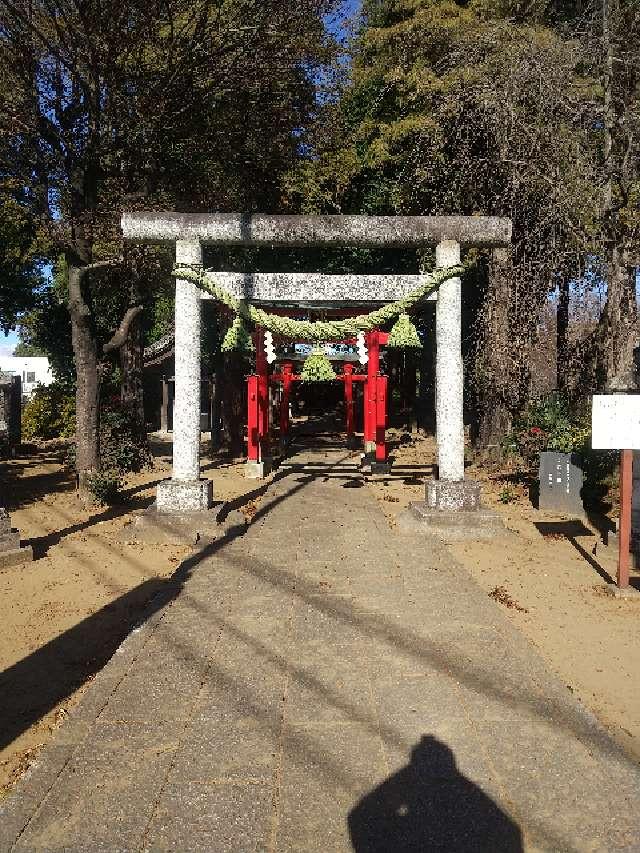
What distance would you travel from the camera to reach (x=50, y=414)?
69.4 feet

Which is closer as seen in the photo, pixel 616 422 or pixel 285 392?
pixel 616 422

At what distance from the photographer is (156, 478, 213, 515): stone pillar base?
7543 millimetres

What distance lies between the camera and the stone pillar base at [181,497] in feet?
24.7

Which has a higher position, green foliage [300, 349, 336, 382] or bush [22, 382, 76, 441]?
green foliage [300, 349, 336, 382]

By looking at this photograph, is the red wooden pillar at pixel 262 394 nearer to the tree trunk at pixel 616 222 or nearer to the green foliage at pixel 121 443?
the green foliage at pixel 121 443

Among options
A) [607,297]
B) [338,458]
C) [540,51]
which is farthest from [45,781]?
[338,458]

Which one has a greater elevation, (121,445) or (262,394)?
(262,394)

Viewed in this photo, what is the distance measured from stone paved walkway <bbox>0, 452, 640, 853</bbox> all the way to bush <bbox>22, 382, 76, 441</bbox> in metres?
18.2

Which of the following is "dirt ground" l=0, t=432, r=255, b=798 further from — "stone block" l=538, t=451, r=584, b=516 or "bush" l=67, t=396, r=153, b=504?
"stone block" l=538, t=451, r=584, b=516

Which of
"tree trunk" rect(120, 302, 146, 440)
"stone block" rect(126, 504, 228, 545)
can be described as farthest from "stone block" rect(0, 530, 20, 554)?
"tree trunk" rect(120, 302, 146, 440)

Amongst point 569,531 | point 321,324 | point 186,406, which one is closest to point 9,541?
point 186,406

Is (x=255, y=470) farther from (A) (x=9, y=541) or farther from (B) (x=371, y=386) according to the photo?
(A) (x=9, y=541)

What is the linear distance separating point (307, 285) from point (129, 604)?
4.51 m

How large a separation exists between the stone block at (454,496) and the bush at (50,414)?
54.8 feet
